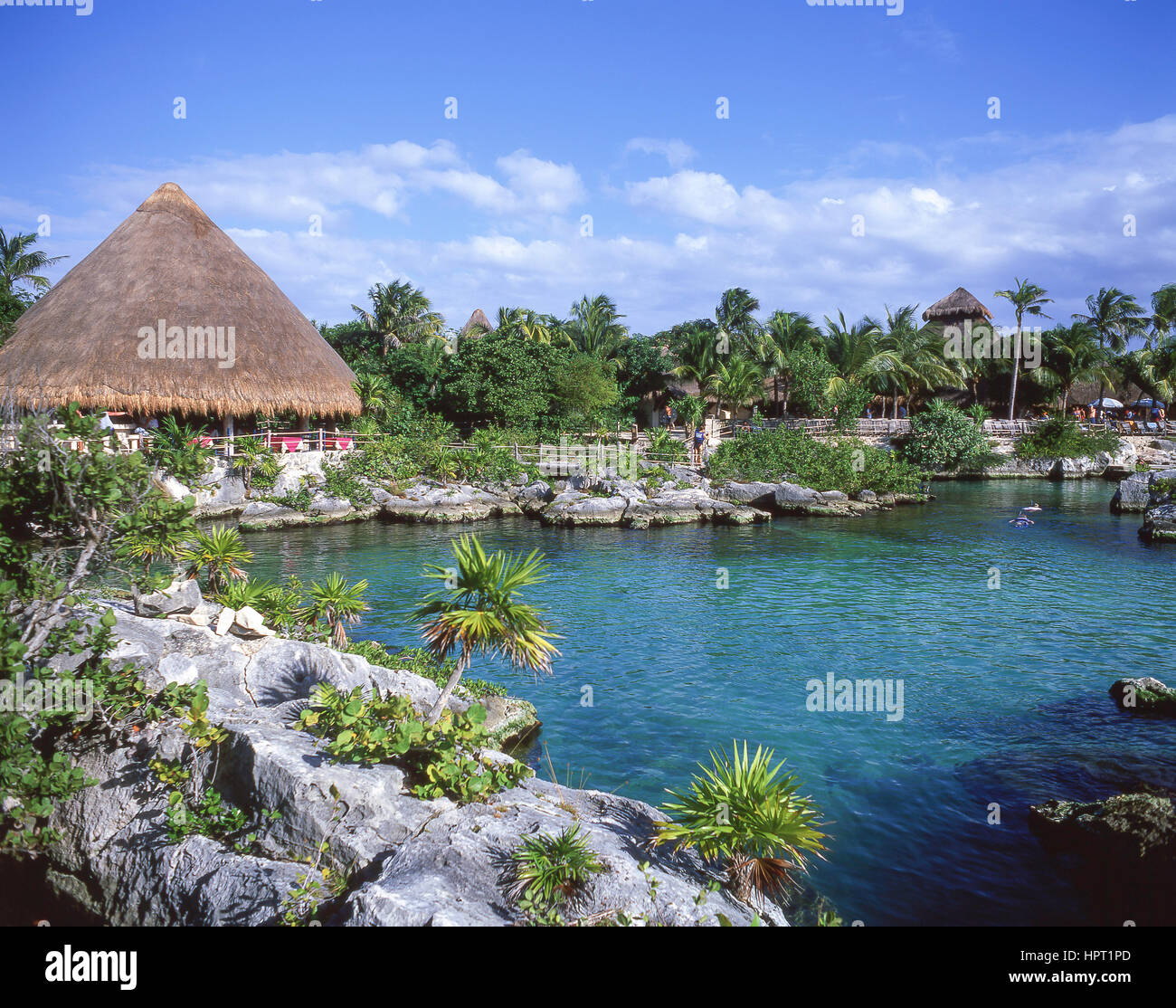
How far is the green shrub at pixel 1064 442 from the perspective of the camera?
176 feet

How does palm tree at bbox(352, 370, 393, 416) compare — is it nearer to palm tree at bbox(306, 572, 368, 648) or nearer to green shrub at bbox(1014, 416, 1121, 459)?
palm tree at bbox(306, 572, 368, 648)

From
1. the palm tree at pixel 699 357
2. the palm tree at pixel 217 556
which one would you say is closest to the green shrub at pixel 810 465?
the palm tree at pixel 699 357

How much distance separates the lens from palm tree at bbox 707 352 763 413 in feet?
162

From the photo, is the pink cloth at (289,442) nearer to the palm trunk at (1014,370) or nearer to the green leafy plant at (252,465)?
the green leafy plant at (252,465)

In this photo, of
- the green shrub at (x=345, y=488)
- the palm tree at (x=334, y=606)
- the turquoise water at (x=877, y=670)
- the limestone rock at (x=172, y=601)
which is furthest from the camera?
the green shrub at (x=345, y=488)

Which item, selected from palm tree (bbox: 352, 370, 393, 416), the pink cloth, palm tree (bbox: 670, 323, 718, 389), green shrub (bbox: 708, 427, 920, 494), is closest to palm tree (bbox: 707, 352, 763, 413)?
palm tree (bbox: 670, 323, 718, 389)

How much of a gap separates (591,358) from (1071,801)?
4062 centimetres

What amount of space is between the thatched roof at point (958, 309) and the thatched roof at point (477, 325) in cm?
3865

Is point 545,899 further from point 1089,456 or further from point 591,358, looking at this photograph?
point 1089,456

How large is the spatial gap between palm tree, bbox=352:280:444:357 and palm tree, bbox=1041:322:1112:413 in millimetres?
48407

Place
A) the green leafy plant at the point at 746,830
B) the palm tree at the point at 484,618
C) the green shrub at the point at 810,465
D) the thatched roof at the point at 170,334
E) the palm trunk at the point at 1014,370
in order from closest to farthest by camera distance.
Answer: the green leafy plant at the point at 746,830 → the palm tree at the point at 484,618 → the thatched roof at the point at 170,334 → the green shrub at the point at 810,465 → the palm trunk at the point at 1014,370

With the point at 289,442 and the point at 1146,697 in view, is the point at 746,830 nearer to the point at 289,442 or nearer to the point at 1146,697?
the point at 1146,697
